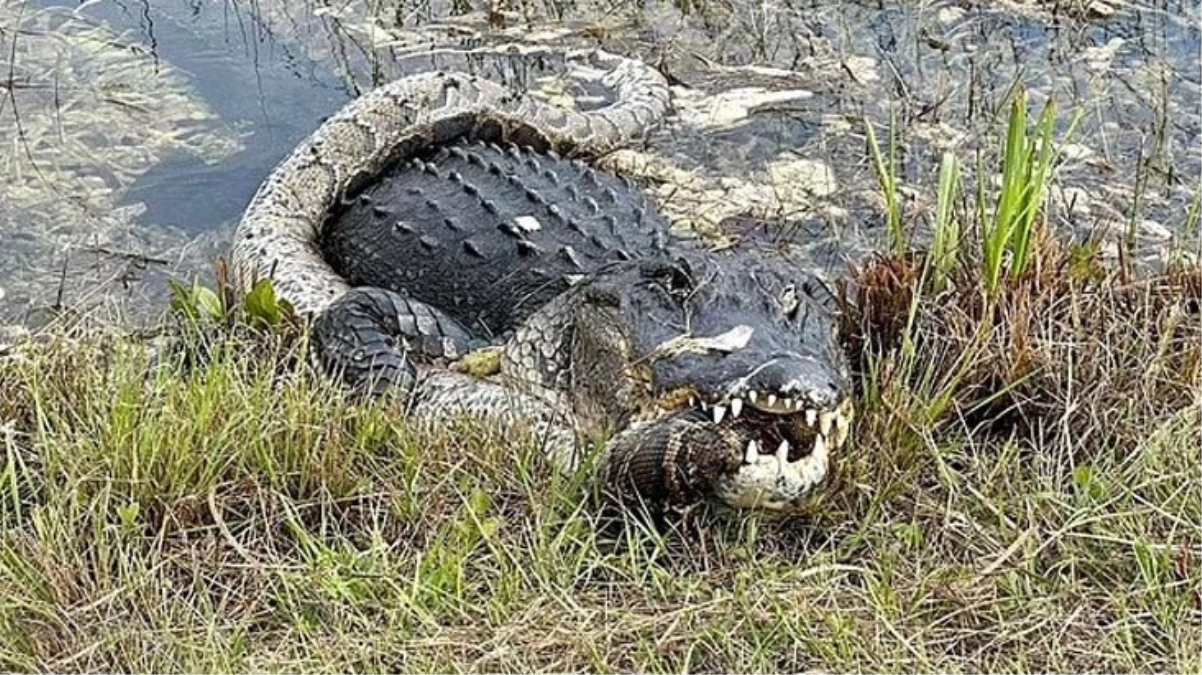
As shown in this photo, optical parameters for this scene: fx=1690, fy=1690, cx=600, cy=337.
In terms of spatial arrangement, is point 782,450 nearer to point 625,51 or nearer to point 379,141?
point 379,141

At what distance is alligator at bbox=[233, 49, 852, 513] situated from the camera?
3189mm

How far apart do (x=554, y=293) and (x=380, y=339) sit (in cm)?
46

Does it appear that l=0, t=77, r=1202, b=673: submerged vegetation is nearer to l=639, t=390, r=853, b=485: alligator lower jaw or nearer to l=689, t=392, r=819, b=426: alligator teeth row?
l=639, t=390, r=853, b=485: alligator lower jaw

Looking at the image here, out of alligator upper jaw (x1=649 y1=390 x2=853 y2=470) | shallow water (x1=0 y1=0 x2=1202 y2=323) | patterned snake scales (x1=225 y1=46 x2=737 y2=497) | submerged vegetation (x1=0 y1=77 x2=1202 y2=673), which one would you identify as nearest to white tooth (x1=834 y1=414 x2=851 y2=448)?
alligator upper jaw (x1=649 y1=390 x2=853 y2=470)

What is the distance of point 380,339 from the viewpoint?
4191 millimetres

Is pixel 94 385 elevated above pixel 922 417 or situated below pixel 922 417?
above

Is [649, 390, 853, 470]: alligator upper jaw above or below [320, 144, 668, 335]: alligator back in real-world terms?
above

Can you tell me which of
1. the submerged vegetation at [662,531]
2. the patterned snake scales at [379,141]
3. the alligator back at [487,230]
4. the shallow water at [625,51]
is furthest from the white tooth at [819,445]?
the shallow water at [625,51]

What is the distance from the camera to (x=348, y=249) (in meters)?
4.89

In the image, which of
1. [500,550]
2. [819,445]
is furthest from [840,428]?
[500,550]

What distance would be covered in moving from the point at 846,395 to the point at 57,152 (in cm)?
304

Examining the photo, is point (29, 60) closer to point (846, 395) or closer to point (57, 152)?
point (57, 152)

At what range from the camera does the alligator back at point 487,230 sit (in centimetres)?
445

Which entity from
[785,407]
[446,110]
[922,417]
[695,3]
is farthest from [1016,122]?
[695,3]
